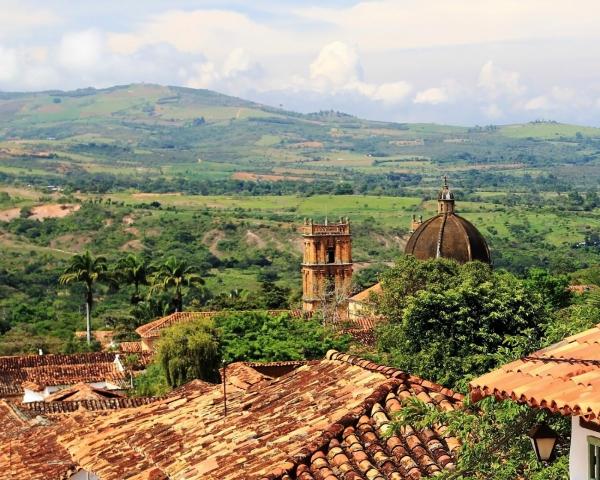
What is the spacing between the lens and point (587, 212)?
170 metres

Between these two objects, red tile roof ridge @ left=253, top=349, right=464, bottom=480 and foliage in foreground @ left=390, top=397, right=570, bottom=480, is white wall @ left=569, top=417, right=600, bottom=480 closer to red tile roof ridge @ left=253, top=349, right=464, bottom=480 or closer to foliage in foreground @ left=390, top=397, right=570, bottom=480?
foliage in foreground @ left=390, top=397, right=570, bottom=480

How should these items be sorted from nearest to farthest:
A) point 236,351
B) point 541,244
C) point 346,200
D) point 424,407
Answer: point 424,407
point 236,351
point 541,244
point 346,200

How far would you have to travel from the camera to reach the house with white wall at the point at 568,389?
6.49m

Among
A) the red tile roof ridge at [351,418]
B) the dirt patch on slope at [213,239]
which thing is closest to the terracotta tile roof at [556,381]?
the red tile roof ridge at [351,418]

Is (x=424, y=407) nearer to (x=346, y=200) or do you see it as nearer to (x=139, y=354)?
(x=139, y=354)

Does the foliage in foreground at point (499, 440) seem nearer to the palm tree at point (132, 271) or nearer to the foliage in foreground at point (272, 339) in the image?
the foliage in foreground at point (272, 339)

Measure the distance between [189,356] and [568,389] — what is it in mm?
29910

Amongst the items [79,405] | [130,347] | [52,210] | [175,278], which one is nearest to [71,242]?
[52,210]

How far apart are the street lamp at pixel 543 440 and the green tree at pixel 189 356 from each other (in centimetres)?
2802

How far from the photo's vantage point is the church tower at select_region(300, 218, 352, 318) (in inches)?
2702

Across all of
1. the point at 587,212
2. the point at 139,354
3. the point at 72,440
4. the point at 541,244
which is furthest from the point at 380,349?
the point at 587,212

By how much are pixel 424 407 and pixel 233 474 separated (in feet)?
6.99

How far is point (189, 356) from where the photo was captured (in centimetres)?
3606

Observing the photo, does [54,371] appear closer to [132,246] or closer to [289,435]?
[289,435]
